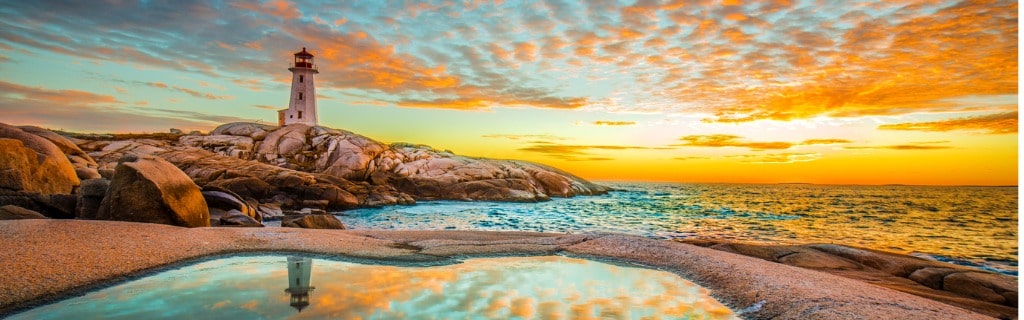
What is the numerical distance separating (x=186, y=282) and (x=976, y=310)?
42.6 feet

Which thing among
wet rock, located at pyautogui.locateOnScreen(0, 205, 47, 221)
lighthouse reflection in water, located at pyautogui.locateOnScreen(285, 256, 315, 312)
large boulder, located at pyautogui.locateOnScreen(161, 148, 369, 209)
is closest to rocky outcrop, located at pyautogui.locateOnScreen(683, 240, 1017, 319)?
lighthouse reflection in water, located at pyautogui.locateOnScreen(285, 256, 315, 312)

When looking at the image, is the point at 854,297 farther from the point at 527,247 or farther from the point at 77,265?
the point at 77,265

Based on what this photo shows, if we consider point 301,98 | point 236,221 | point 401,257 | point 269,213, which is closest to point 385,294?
point 401,257

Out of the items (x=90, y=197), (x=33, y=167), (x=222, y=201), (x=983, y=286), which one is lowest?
(x=983, y=286)

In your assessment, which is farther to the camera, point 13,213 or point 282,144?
point 282,144

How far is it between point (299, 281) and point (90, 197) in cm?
1149

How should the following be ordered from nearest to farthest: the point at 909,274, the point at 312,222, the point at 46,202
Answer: the point at 909,274, the point at 46,202, the point at 312,222

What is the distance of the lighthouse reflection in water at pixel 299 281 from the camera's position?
22.0ft

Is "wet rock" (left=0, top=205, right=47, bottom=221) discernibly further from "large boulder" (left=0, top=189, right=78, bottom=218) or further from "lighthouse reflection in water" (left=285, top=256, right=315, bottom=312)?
"lighthouse reflection in water" (left=285, top=256, right=315, bottom=312)

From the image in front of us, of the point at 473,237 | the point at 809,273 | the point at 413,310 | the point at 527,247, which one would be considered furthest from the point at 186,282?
the point at 809,273

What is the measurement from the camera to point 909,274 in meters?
12.0

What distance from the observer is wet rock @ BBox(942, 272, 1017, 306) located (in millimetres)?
9883

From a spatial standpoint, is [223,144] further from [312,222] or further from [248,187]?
[312,222]

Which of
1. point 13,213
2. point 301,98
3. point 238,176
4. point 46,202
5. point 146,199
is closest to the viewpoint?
point 13,213
